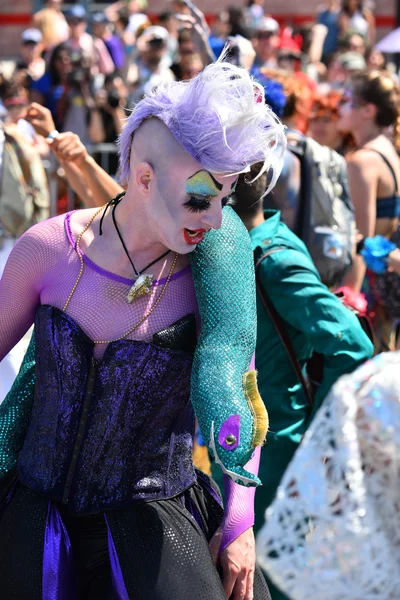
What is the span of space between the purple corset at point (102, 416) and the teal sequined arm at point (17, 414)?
0.16m

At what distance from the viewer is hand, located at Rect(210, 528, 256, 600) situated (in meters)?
2.42

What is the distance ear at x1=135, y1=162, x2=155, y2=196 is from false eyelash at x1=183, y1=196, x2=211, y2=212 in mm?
103

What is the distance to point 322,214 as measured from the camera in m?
4.73

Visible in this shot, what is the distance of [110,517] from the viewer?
241 cm

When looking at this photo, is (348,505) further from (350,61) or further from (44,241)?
(350,61)

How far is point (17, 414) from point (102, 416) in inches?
13.3

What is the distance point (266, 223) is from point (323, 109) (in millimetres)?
3475

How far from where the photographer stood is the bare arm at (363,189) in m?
5.40

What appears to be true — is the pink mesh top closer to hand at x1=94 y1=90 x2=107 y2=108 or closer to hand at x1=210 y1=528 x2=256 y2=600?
hand at x1=210 y1=528 x2=256 y2=600

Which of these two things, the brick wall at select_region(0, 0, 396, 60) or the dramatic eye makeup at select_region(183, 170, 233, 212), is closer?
the dramatic eye makeup at select_region(183, 170, 233, 212)

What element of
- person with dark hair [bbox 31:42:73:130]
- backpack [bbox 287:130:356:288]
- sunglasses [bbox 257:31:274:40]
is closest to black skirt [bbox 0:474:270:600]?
backpack [bbox 287:130:356:288]

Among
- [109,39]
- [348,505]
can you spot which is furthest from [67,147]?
[109,39]

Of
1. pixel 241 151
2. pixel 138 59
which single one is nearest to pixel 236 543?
pixel 241 151

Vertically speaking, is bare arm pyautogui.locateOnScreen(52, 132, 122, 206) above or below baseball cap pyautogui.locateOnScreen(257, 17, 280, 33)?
above
